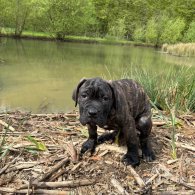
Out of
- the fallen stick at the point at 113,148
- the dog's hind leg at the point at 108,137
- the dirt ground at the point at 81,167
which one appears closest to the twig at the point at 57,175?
the dirt ground at the point at 81,167

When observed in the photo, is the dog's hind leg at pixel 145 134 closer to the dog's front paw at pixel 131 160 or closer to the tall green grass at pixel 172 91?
the dog's front paw at pixel 131 160

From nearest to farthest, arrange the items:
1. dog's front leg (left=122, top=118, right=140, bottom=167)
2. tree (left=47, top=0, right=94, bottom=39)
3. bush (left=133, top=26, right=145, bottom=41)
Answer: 1. dog's front leg (left=122, top=118, right=140, bottom=167)
2. tree (left=47, top=0, right=94, bottom=39)
3. bush (left=133, top=26, right=145, bottom=41)

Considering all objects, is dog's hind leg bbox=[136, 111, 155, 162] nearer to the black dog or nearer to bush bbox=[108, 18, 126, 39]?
the black dog

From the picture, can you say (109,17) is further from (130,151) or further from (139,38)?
(130,151)

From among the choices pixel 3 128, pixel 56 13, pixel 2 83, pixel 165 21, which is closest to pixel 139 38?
pixel 165 21

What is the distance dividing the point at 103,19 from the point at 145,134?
59.8 meters

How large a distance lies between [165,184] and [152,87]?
130 inches

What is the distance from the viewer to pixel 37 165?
3.62 metres

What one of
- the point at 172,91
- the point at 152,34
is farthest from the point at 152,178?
the point at 152,34

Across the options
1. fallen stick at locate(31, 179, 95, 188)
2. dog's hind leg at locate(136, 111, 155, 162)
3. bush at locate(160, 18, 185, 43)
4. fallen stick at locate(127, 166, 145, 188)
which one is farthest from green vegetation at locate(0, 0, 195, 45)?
fallen stick at locate(31, 179, 95, 188)

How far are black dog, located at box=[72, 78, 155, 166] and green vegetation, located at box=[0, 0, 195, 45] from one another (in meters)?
34.3

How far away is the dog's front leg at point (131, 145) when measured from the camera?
359 cm

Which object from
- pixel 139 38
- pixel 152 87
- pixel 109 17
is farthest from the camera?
pixel 109 17

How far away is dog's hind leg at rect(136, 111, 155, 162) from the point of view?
3913 millimetres
